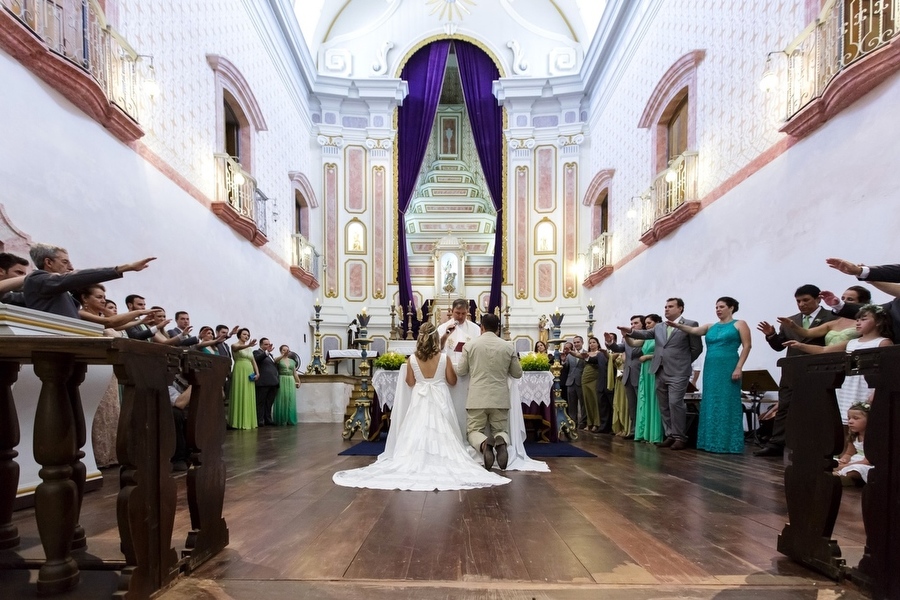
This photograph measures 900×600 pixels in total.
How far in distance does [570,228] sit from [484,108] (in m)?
4.42

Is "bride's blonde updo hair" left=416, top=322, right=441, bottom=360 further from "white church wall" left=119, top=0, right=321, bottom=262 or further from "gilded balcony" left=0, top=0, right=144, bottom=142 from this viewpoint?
"white church wall" left=119, top=0, right=321, bottom=262

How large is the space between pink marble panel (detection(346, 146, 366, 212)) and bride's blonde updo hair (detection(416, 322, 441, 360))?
11.8 metres

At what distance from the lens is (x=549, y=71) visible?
16422 mm

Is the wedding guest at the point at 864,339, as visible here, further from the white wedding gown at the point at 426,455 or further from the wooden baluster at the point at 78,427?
the wooden baluster at the point at 78,427

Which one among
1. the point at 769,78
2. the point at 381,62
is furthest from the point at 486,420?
the point at 381,62

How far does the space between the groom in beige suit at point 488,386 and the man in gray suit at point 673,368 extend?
1840 mm

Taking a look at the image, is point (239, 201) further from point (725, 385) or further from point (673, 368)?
point (725, 385)

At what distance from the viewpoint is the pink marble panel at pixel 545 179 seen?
16.1 meters

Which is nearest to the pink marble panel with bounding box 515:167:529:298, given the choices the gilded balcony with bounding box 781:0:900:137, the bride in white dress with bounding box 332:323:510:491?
the gilded balcony with bounding box 781:0:900:137

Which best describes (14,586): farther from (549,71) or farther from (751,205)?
(549,71)

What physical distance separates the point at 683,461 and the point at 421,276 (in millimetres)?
12923

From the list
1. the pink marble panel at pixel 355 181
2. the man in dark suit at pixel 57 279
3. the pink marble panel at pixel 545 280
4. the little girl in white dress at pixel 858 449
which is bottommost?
the little girl in white dress at pixel 858 449

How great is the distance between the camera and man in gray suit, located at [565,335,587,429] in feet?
28.8

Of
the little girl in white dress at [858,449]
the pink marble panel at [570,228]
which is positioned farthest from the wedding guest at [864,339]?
the pink marble panel at [570,228]
